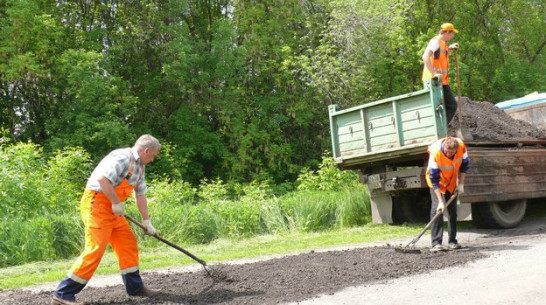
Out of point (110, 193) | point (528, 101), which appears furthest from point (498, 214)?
point (110, 193)

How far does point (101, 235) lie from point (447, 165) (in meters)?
4.32

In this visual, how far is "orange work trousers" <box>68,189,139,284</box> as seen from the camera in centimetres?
516

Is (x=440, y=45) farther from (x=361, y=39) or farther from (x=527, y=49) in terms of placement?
(x=527, y=49)

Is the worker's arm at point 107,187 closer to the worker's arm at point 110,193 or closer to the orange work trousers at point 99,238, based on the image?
the worker's arm at point 110,193

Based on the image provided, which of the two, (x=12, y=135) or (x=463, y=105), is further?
(x=12, y=135)

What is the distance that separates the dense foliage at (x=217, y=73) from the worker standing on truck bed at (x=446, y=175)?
12.0 m

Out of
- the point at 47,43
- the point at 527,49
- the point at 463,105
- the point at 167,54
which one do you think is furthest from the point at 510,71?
the point at 47,43

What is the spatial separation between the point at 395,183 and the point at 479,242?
5.43 ft

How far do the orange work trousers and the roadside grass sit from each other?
6.29 feet

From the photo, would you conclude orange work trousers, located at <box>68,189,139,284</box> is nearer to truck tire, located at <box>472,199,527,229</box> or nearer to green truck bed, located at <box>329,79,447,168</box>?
green truck bed, located at <box>329,79,447,168</box>

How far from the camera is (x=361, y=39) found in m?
20.4

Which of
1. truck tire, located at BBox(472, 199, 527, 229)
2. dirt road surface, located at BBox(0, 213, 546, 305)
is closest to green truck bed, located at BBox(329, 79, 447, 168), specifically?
truck tire, located at BBox(472, 199, 527, 229)

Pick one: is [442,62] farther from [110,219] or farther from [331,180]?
[331,180]

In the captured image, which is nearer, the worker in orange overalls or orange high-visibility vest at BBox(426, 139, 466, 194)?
the worker in orange overalls
